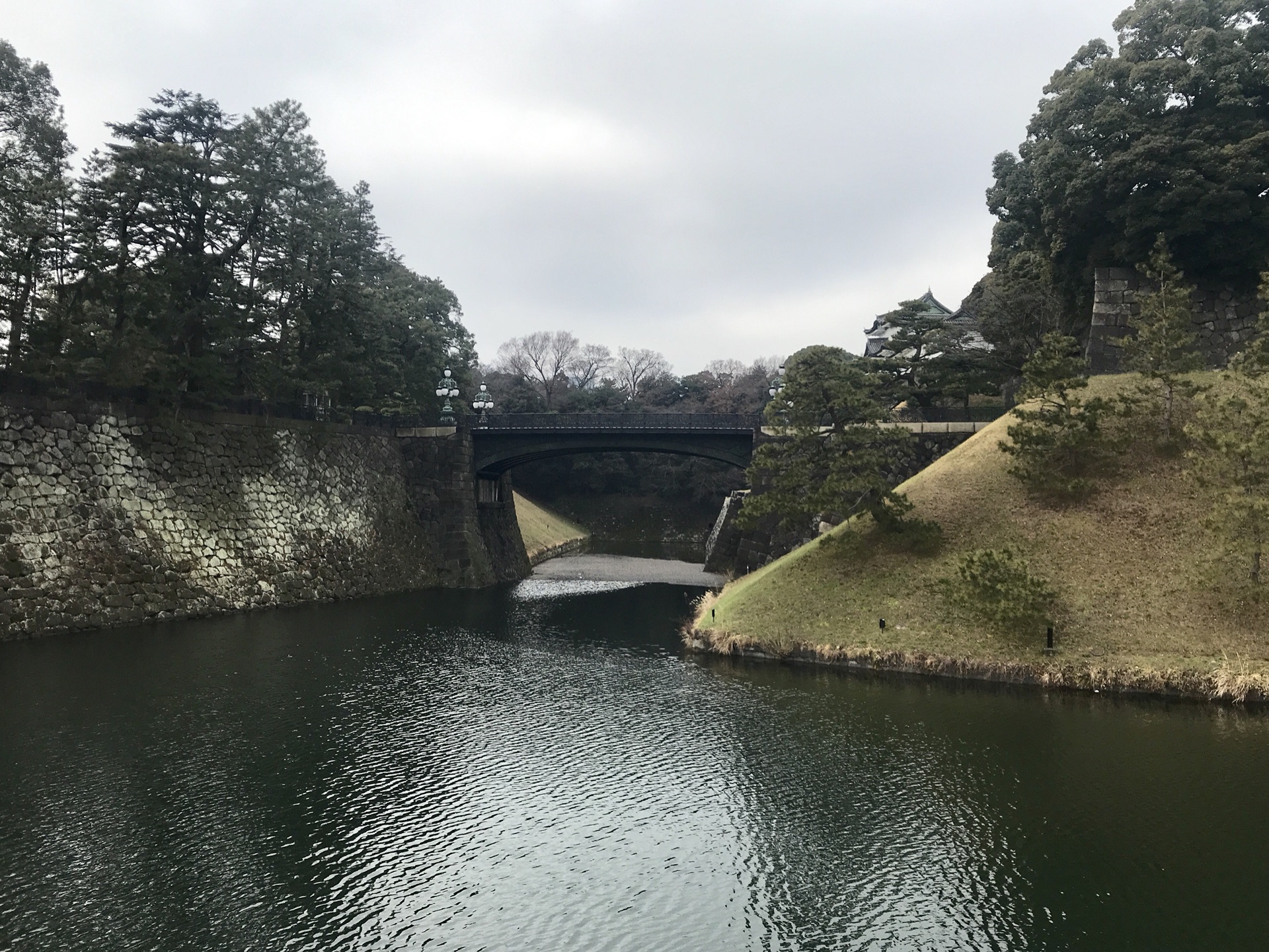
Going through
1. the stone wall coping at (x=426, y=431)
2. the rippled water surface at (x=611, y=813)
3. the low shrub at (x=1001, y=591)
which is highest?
the stone wall coping at (x=426, y=431)

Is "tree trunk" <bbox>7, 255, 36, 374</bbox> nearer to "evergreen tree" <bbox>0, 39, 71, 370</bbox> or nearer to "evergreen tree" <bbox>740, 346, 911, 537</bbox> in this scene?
"evergreen tree" <bbox>0, 39, 71, 370</bbox>

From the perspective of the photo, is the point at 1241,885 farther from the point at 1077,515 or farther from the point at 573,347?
the point at 573,347

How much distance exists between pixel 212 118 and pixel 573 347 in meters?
80.4

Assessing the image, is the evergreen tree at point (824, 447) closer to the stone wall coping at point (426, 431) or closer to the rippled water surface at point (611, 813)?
the rippled water surface at point (611, 813)

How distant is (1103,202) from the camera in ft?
129

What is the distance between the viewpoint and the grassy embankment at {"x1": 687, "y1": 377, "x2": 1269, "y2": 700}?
23625mm

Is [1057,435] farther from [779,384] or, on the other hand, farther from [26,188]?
[26,188]

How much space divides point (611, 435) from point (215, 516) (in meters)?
23.2

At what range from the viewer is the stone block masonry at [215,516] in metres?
30.8

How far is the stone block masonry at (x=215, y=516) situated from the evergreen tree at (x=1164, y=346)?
36.7 m

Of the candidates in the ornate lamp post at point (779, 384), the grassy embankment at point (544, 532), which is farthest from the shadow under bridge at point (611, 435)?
the grassy embankment at point (544, 532)

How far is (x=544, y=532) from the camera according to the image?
252 feet

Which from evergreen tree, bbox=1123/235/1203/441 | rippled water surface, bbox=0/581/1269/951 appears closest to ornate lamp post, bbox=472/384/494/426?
rippled water surface, bbox=0/581/1269/951

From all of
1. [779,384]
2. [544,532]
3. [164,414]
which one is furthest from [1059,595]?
[544,532]
